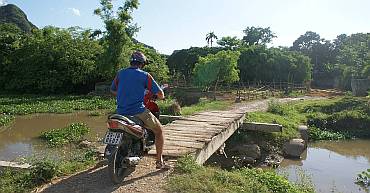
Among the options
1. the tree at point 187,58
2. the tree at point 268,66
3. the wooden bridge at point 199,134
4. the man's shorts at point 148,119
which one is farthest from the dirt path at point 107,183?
the tree at point 187,58

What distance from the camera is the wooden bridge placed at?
26.3 feet

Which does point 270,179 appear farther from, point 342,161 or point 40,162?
point 342,161

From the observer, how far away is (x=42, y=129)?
55.6 feet

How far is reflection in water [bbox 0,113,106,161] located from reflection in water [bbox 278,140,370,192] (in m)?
7.56

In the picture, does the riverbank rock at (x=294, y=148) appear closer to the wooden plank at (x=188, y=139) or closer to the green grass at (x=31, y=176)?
the wooden plank at (x=188, y=139)

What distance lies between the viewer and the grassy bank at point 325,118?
1617 cm

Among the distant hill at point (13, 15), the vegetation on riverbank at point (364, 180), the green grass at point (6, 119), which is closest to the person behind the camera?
the vegetation on riverbank at point (364, 180)

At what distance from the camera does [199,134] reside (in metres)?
9.45

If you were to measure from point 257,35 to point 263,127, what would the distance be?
47.9 meters

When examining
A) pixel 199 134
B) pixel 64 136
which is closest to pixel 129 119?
pixel 199 134

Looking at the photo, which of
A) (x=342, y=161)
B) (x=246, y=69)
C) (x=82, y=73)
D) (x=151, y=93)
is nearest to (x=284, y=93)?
(x=246, y=69)

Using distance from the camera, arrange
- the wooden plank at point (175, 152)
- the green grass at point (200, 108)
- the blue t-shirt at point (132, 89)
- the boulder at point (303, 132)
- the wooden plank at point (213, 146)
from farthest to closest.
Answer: the green grass at point (200, 108) < the boulder at point (303, 132) < the wooden plank at point (213, 146) < the wooden plank at point (175, 152) < the blue t-shirt at point (132, 89)

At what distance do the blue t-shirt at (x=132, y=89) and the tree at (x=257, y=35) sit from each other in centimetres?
5392

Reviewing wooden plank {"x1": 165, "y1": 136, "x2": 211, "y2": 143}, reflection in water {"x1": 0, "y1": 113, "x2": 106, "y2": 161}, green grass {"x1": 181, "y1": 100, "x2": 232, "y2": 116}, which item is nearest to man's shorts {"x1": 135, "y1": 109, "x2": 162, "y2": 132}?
wooden plank {"x1": 165, "y1": 136, "x2": 211, "y2": 143}
